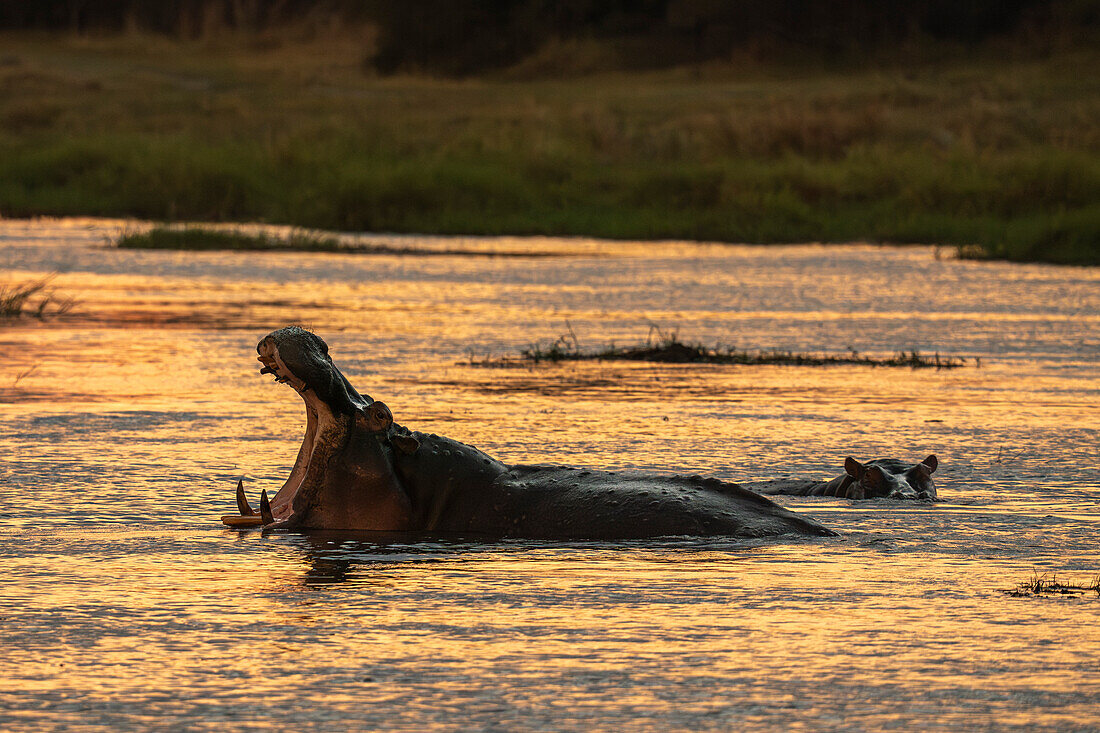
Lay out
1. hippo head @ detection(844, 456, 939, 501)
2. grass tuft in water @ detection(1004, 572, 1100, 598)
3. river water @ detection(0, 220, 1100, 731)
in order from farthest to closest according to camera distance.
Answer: hippo head @ detection(844, 456, 939, 501) → grass tuft in water @ detection(1004, 572, 1100, 598) → river water @ detection(0, 220, 1100, 731)

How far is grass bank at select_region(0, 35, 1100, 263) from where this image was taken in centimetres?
3722

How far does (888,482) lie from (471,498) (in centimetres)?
212

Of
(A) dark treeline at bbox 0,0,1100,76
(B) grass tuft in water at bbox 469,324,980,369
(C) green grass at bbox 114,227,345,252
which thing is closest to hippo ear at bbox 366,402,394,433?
(B) grass tuft in water at bbox 469,324,980,369

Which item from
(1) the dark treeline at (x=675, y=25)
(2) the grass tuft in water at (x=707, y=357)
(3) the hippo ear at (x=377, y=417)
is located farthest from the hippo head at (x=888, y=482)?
(1) the dark treeline at (x=675, y=25)

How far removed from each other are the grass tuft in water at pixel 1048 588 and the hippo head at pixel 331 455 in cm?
230

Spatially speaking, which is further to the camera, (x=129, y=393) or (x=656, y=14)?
(x=656, y=14)

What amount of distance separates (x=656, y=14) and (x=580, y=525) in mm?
76280

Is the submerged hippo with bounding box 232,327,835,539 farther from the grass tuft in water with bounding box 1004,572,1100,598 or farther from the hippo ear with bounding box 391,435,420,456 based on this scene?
the grass tuft in water with bounding box 1004,572,1100,598

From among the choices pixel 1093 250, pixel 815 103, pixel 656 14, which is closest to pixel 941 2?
pixel 656 14

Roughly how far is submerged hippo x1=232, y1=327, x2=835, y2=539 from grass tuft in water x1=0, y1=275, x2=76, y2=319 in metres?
10.8

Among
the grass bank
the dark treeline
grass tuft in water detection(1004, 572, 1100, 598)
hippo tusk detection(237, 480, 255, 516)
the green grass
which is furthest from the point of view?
the dark treeline

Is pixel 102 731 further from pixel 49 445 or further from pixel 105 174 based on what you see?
pixel 105 174

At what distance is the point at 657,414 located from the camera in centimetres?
1309

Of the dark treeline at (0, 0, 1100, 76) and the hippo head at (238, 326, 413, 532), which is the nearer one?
the hippo head at (238, 326, 413, 532)
